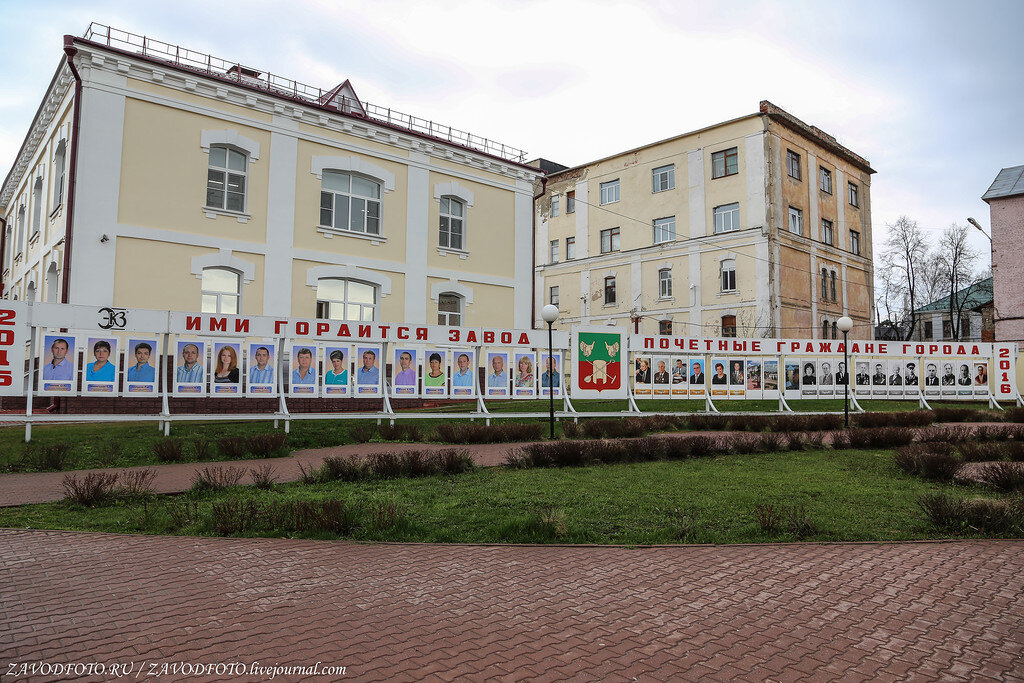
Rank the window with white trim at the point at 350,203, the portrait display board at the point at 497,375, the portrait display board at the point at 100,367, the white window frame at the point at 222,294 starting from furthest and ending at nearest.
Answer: the window with white trim at the point at 350,203 < the white window frame at the point at 222,294 < the portrait display board at the point at 497,375 < the portrait display board at the point at 100,367

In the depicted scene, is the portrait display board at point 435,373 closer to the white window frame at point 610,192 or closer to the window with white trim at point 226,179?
the window with white trim at point 226,179

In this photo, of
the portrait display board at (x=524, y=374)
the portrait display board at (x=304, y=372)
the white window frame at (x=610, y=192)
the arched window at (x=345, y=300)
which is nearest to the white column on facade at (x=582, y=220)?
the white window frame at (x=610, y=192)

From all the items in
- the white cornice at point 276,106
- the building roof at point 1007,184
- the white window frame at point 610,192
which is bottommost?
the white cornice at point 276,106

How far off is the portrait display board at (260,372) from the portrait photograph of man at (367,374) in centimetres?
190

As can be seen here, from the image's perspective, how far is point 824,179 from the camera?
41.4m

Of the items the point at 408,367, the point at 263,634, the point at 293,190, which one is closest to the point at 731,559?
the point at 263,634

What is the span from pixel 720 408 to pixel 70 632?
20.9 metres

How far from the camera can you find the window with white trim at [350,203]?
22.2m

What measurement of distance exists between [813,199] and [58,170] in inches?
1506

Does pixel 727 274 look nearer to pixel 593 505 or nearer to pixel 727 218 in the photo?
pixel 727 218

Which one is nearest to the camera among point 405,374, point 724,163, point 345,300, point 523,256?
point 405,374

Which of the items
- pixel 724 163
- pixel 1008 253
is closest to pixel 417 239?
pixel 724 163

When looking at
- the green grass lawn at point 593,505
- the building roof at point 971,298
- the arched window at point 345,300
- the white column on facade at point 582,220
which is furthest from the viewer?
the building roof at point 971,298

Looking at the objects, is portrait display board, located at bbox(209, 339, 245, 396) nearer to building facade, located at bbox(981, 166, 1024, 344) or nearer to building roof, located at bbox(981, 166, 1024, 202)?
building facade, located at bbox(981, 166, 1024, 344)
